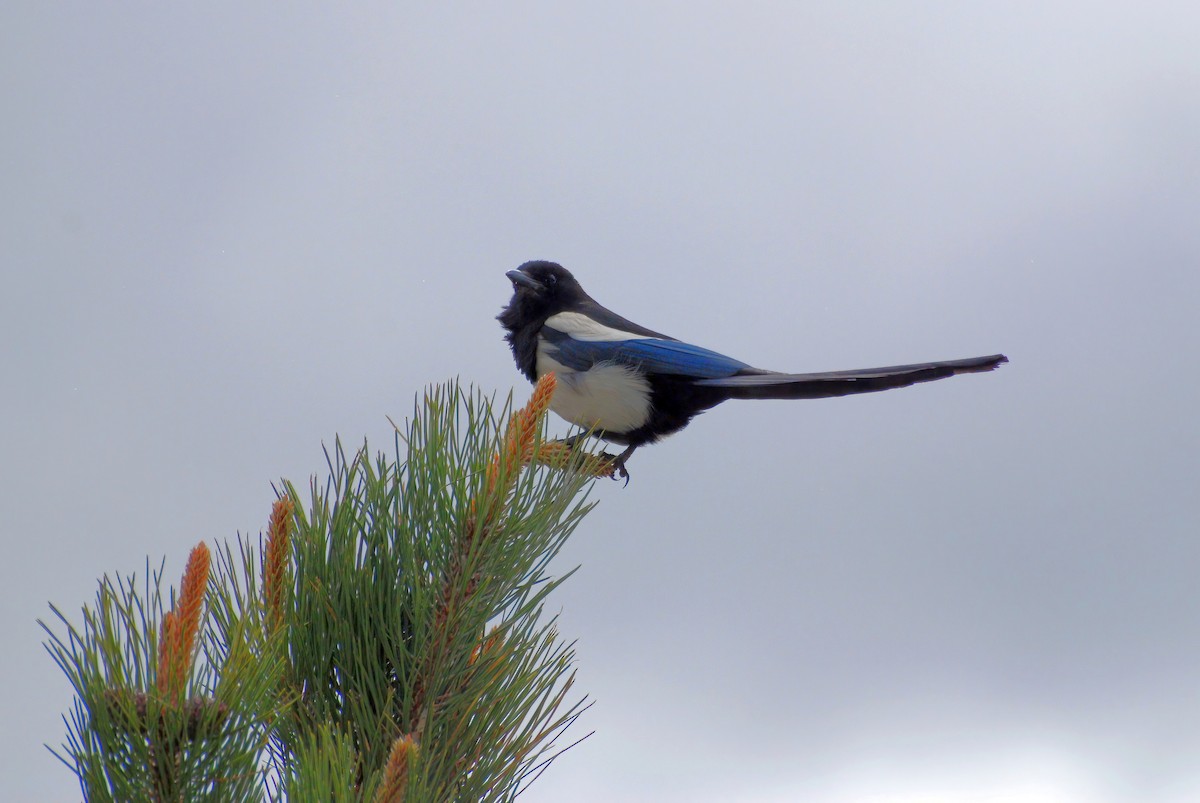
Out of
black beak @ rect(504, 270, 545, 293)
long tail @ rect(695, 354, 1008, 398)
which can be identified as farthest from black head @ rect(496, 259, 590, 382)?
long tail @ rect(695, 354, 1008, 398)

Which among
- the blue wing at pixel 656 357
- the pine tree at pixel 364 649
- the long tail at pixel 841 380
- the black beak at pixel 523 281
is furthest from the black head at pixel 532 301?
the pine tree at pixel 364 649

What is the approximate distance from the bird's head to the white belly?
0.38 meters

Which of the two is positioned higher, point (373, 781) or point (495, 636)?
point (495, 636)

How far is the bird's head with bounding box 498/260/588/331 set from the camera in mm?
3400

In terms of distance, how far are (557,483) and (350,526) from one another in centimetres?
27

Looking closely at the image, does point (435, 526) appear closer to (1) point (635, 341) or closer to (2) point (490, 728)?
(2) point (490, 728)

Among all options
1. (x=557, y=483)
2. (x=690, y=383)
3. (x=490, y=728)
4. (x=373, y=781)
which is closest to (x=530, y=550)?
(x=557, y=483)

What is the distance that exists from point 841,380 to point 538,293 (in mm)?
1233

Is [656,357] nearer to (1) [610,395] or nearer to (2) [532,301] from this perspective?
(1) [610,395]

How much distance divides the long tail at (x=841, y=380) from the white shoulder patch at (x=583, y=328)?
1.01 feet

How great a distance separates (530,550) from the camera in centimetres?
133

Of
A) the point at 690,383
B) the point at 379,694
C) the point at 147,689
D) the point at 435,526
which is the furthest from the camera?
the point at 690,383

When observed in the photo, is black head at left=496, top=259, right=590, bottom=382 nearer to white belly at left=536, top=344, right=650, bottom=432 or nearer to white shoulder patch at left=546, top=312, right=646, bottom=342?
white shoulder patch at left=546, top=312, right=646, bottom=342

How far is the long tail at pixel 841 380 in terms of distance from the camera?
212 cm
